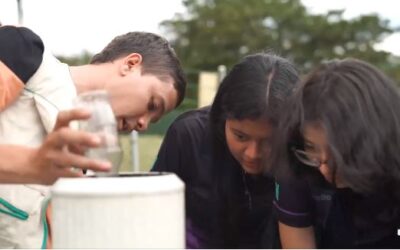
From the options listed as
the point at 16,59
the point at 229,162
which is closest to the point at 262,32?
the point at 229,162

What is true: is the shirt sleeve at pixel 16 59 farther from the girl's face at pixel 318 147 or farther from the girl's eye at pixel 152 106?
the girl's face at pixel 318 147

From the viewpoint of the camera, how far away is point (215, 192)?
2.01 metres

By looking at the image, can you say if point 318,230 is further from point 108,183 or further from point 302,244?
point 108,183

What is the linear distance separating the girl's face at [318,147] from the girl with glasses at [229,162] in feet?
1.00

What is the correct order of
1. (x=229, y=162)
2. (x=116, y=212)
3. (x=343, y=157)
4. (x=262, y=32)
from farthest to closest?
(x=262, y=32) → (x=229, y=162) → (x=343, y=157) → (x=116, y=212)

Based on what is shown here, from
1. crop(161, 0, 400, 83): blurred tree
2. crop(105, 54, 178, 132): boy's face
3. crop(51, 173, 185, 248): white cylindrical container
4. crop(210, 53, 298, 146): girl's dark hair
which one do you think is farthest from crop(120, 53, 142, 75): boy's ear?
crop(161, 0, 400, 83): blurred tree

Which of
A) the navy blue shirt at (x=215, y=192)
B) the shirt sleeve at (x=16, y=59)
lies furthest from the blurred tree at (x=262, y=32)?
the shirt sleeve at (x=16, y=59)

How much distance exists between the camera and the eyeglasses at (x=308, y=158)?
1431mm

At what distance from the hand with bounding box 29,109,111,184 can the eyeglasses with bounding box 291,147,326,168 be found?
622 millimetres

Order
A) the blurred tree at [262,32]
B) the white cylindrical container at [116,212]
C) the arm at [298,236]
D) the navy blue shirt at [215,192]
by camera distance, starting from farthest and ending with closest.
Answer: the blurred tree at [262,32]
the navy blue shirt at [215,192]
the arm at [298,236]
the white cylindrical container at [116,212]

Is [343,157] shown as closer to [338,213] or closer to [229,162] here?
[338,213]

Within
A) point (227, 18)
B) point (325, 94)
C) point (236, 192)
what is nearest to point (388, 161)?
point (325, 94)

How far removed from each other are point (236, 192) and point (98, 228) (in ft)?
4.01

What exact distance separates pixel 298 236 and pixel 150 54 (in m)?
0.61
